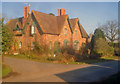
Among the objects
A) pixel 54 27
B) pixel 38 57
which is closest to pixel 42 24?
pixel 54 27

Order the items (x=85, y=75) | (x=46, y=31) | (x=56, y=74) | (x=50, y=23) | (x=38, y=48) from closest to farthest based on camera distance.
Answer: (x=85, y=75) → (x=56, y=74) → (x=38, y=48) → (x=46, y=31) → (x=50, y=23)

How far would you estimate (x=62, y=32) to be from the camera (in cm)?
2628

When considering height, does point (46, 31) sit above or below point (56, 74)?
above

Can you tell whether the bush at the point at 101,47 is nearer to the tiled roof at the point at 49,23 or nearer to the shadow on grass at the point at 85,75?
the tiled roof at the point at 49,23

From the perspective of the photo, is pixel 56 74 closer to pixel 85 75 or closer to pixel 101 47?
pixel 85 75

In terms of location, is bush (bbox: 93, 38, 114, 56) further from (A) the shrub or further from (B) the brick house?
(A) the shrub

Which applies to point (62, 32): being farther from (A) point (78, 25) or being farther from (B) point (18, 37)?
(B) point (18, 37)

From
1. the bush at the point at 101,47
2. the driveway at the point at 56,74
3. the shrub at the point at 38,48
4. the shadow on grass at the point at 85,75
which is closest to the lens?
the driveway at the point at 56,74

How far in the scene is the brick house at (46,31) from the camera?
2369cm

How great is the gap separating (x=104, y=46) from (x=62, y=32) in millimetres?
8679

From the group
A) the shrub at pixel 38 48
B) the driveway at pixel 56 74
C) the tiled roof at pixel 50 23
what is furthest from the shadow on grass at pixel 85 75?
the tiled roof at pixel 50 23

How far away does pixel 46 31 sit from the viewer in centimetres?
2322

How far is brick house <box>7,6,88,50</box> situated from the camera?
23.7 metres

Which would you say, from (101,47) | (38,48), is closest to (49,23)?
(38,48)
